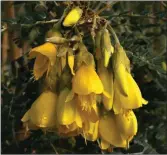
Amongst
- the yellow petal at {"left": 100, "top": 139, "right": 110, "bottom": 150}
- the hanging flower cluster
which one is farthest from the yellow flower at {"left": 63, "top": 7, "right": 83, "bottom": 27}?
the yellow petal at {"left": 100, "top": 139, "right": 110, "bottom": 150}

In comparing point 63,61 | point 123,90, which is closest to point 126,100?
point 123,90

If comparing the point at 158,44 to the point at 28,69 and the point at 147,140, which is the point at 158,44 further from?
the point at 28,69

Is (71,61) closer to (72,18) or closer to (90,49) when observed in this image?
(72,18)

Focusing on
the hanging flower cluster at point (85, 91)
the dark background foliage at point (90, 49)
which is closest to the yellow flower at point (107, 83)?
the hanging flower cluster at point (85, 91)

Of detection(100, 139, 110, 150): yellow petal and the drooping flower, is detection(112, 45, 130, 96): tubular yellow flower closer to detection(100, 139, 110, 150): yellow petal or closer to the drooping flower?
the drooping flower

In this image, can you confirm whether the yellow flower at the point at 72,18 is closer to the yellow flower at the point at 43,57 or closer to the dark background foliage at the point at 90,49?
the yellow flower at the point at 43,57

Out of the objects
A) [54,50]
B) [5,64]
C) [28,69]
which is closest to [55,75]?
[54,50]

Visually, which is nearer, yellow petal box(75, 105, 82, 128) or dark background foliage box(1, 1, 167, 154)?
yellow petal box(75, 105, 82, 128)
